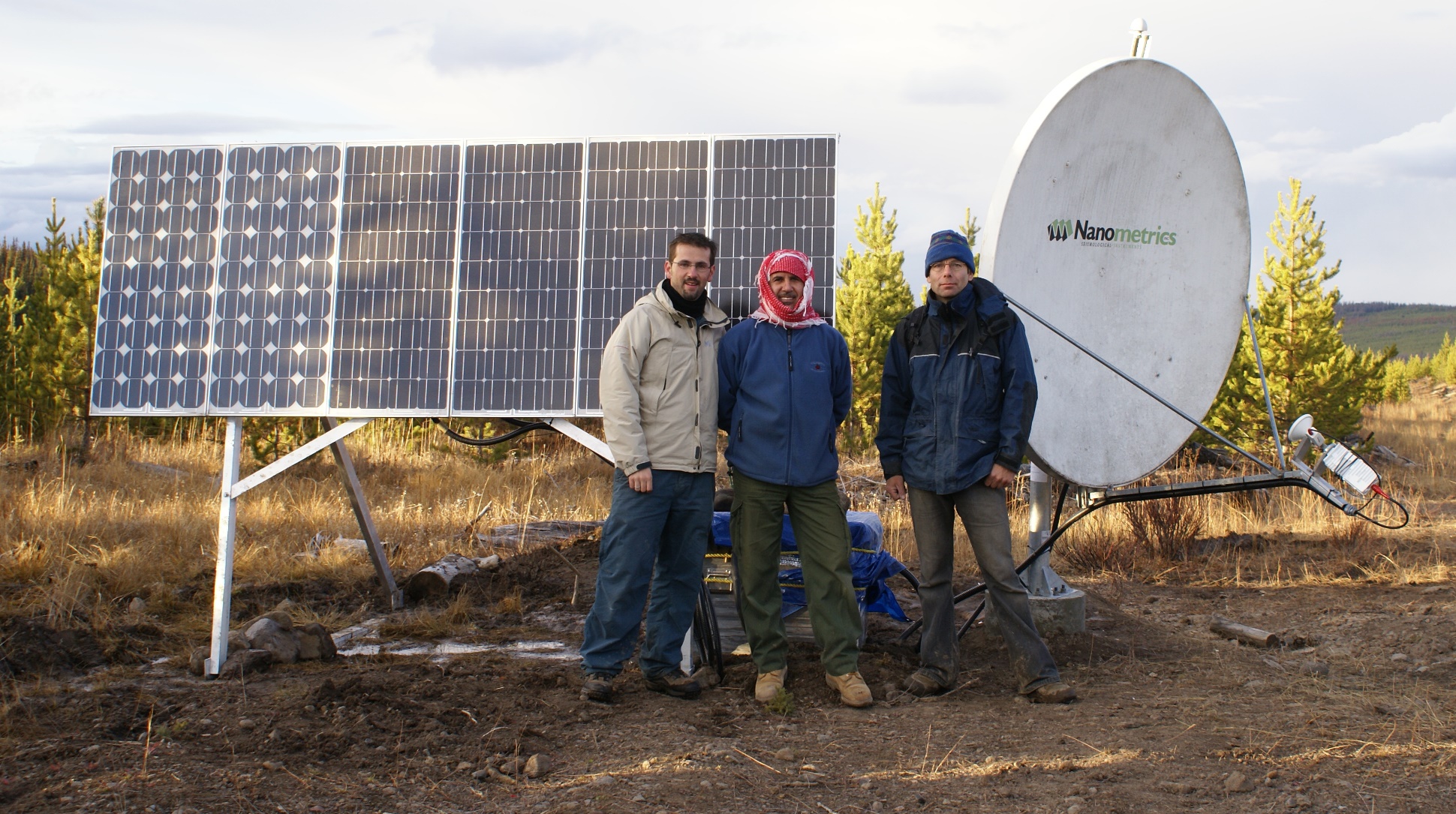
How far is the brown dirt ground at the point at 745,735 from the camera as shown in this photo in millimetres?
3504

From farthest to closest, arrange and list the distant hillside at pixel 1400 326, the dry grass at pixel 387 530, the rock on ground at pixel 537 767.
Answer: the distant hillside at pixel 1400 326 < the dry grass at pixel 387 530 < the rock on ground at pixel 537 767

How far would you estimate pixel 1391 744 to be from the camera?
393 cm

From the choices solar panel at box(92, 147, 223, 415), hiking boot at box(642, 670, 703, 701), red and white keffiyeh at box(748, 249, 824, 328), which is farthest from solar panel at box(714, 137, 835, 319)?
solar panel at box(92, 147, 223, 415)

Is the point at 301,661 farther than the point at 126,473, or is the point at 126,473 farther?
the point at 126,473

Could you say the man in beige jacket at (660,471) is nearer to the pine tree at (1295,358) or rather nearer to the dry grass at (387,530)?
the dry grass at (387,530)

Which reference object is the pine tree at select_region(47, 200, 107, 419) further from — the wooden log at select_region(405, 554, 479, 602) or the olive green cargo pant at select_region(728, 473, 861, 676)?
the olive green cargo pant at select_region(728, 473, 861, 676)

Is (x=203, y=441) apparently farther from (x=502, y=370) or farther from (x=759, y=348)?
(x=759, y=348)

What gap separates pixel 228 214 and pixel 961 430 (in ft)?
15.0

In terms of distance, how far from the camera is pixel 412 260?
20.0 feet

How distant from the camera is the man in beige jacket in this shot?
15.8 feet

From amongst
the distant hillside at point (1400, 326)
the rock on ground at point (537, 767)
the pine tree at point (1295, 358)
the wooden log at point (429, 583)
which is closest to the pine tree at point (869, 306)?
the pine tree at point (1295, 358)

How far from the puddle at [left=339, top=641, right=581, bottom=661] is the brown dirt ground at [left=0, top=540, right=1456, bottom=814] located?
0.98ft

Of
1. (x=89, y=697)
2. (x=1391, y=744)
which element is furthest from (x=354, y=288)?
(x=1391, y=744)

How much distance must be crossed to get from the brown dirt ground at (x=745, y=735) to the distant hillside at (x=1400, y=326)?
4590 inches
